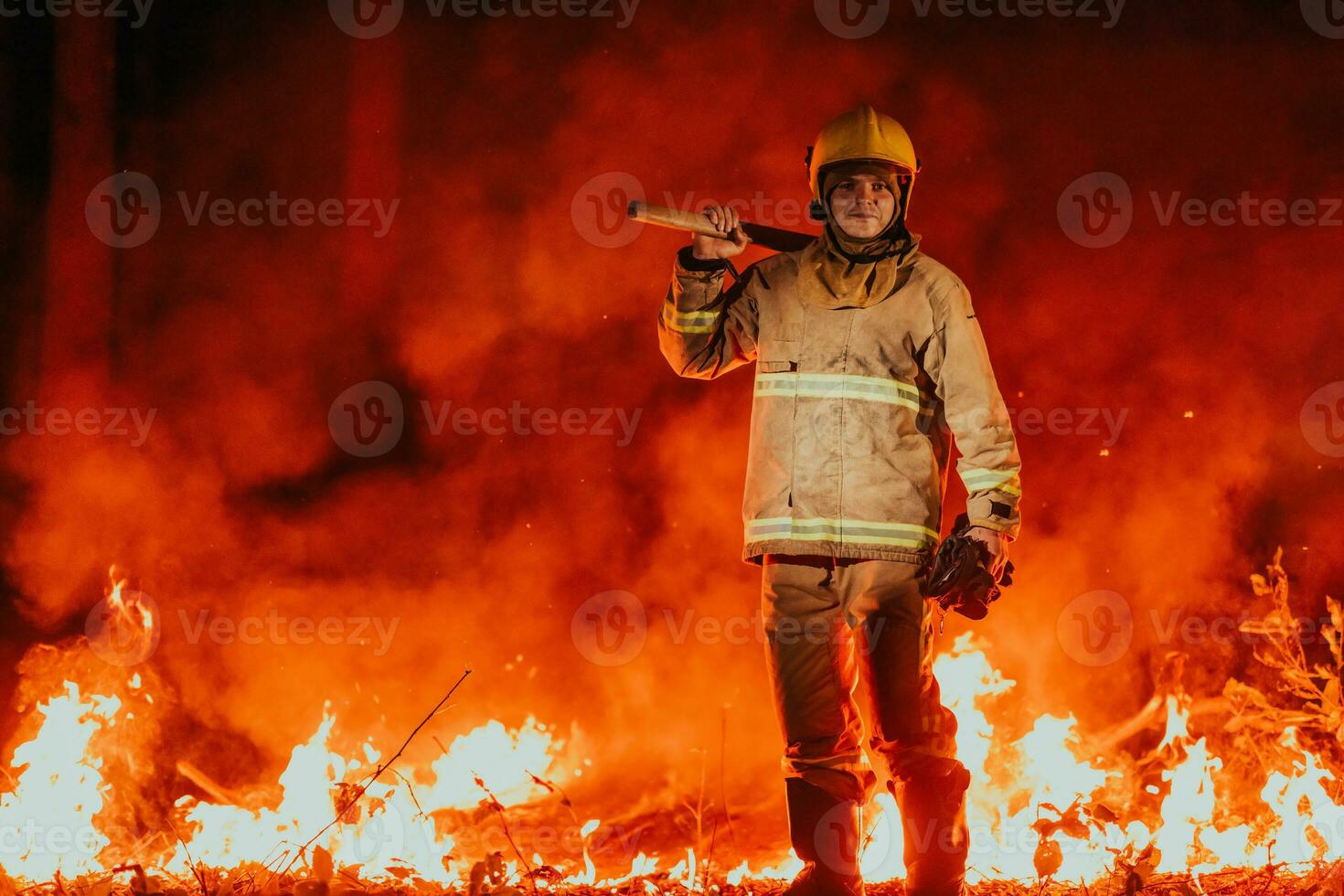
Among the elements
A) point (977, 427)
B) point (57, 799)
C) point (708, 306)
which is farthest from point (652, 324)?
point (57, 799)

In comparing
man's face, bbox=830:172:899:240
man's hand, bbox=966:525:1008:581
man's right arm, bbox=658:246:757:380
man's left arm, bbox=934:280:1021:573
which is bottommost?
man's hand, bbox=966:525:1008:581

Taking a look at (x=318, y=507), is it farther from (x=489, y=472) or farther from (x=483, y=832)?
(x=483, y=832)

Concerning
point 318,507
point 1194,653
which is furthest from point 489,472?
point 1194,653

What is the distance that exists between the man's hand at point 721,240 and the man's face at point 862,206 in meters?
0.39

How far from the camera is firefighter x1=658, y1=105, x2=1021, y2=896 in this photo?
12.9 ft

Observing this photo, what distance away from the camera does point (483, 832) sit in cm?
592

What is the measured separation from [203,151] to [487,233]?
1.63 m

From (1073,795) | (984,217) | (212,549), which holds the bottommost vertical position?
(1073,795)

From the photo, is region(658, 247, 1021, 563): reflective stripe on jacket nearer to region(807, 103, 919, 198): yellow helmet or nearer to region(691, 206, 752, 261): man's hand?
region(691, 206, 752, 261): man's hand

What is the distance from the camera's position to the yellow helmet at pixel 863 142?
→ 4.19m

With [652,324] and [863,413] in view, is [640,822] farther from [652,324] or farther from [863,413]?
[863,413]

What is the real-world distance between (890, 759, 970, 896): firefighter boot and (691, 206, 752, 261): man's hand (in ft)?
5.87

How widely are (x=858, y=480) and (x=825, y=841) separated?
1.15 m

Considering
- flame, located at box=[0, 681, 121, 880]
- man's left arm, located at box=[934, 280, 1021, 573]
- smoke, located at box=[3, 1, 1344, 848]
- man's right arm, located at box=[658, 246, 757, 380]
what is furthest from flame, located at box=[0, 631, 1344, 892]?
man's right arm, located at box=[658, 246, 757, 380]
